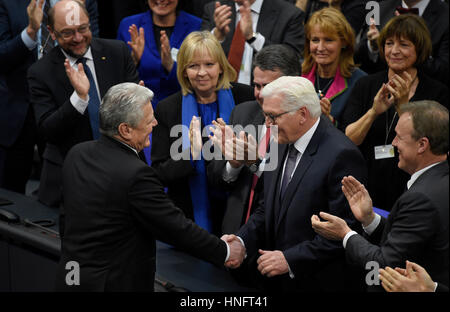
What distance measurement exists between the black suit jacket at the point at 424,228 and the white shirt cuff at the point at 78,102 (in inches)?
80.0

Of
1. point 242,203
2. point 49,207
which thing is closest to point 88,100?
point 49,207

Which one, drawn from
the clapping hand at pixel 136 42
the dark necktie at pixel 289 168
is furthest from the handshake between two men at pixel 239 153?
the clapping hand at pixel 136 42

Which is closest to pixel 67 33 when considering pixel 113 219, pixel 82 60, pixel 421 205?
pixel 82 60

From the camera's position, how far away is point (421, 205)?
231 centimetres

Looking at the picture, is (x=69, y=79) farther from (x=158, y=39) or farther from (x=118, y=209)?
(x=118, y=209)

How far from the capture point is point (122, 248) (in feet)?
8.71

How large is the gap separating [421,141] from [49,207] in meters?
2.64

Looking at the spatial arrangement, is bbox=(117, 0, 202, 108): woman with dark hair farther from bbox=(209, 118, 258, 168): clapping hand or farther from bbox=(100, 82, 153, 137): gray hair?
bbox=(100, 82, 153, 137): gray hair

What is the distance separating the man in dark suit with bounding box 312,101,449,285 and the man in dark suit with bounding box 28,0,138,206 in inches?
78.5

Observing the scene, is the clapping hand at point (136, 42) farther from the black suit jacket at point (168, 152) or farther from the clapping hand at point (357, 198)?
the clapping hand at point (357, 198)

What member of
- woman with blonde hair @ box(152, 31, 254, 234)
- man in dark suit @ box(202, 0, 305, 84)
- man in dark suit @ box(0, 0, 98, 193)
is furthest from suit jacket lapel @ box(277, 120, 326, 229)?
man in dark suit @ box(0, 0, 98, 193)

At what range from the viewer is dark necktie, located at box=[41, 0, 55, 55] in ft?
14.5

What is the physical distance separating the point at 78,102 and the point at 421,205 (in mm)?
2188
